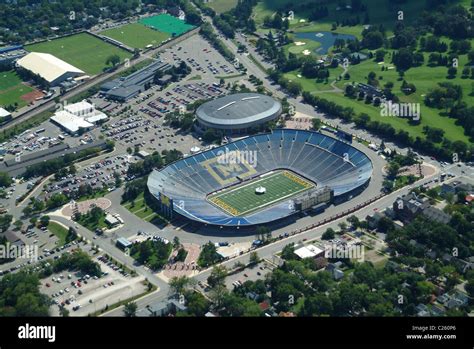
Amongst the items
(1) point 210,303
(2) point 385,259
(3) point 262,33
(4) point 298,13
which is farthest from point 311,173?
(4) point 298,13

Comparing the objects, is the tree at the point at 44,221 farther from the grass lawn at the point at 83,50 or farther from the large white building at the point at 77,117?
the grass lawn at the point at 83,50

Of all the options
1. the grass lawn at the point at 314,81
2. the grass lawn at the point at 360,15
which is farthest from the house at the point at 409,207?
the grass lawn at the point at 360,15

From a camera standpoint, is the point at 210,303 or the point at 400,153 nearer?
the point at 210,303

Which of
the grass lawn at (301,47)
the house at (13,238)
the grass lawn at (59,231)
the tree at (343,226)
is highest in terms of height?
the grass lawn at (301,47)

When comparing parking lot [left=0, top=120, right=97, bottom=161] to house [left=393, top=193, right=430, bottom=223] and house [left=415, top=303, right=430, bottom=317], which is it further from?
house [left=415, top=303, right=430, bottom=317]

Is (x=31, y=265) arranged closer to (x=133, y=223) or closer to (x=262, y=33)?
(x=133, y=223)

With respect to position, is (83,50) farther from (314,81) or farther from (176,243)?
(176,243)
